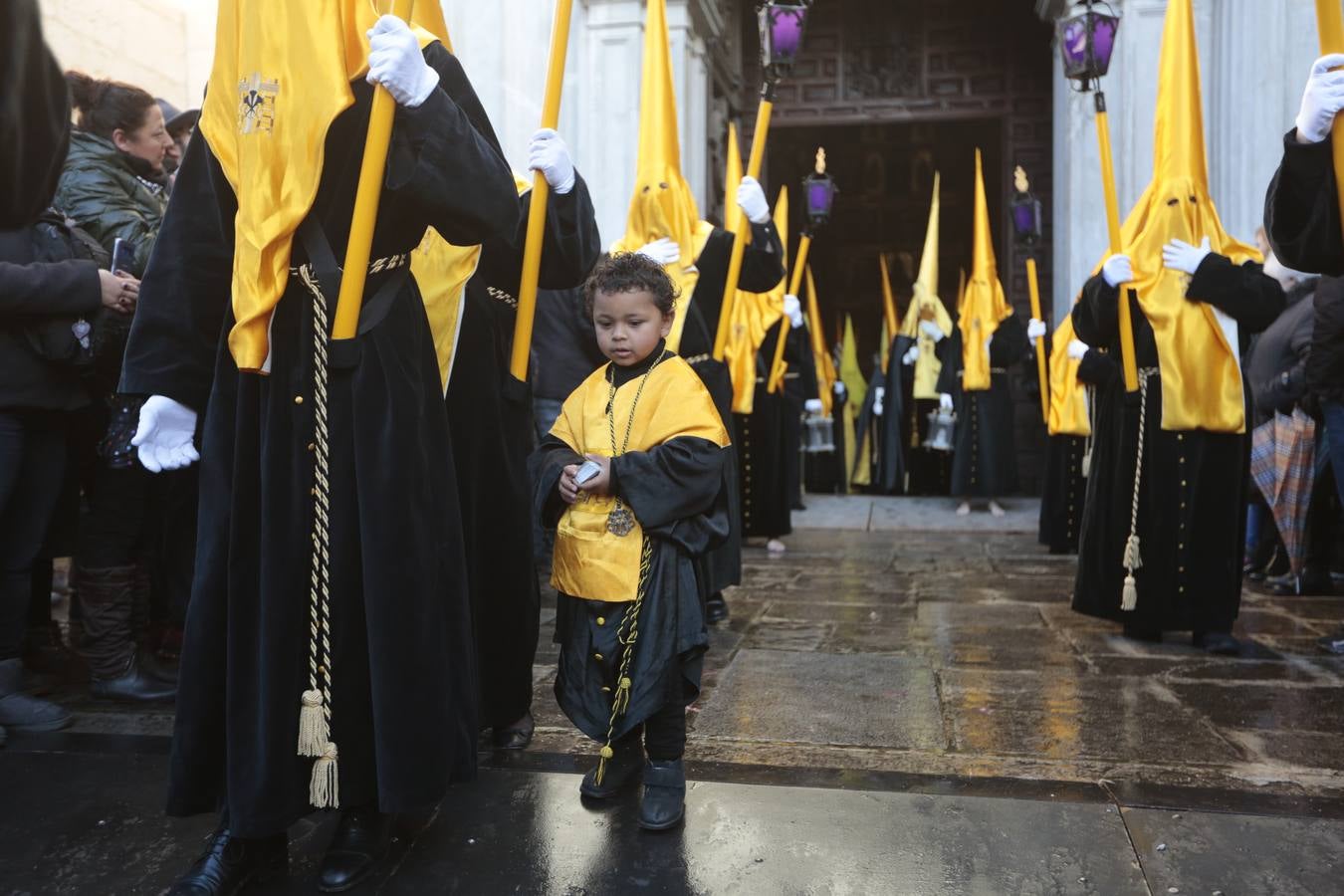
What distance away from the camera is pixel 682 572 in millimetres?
2408

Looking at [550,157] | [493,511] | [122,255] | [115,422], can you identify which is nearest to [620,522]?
[493,511]

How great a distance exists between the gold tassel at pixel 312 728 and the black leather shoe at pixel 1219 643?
3.25 metres

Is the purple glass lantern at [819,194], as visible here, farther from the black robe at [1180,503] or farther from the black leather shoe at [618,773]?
the black leather shoe at [618,773]

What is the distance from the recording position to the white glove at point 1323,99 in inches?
105

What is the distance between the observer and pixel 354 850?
206 centimetres

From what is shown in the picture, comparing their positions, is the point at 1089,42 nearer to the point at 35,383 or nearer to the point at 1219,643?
the point at 1219,643

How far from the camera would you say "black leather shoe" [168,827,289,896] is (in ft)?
6.48

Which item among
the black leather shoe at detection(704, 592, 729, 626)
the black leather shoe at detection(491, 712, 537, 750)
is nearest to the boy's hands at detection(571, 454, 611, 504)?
the black leather shoe at detection(491, 712, 537, 750)

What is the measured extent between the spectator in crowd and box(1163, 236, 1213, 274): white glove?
3.35 m

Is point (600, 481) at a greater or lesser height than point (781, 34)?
lesser

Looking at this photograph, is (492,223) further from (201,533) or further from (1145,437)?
(1145,437)

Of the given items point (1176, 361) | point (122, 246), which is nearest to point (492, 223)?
point (122, 246)

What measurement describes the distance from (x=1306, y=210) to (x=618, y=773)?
2.22 meters

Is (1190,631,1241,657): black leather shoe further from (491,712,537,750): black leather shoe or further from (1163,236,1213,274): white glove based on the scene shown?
(491,712,537,750): black leather shoe
